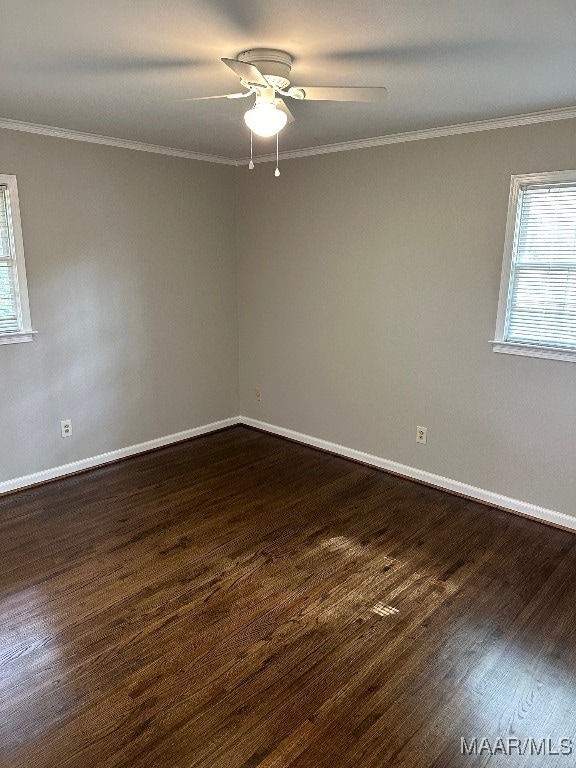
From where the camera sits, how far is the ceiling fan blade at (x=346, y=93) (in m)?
2.21

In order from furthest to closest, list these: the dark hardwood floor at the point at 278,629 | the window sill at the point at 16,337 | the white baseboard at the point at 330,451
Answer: the window sill at the point at 16,337, the white baseboard at the point at 330,451, the dark hardwood floor at the point at 278,629

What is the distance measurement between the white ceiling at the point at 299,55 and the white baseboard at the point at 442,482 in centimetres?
239

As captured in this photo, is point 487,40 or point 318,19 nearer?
point 318,19

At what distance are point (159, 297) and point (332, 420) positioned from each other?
5.86ft

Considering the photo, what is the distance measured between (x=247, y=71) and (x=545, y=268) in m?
2.12

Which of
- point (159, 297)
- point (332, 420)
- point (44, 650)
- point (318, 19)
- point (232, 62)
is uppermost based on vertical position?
point (318, 19)

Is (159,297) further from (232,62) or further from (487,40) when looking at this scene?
(487,40)

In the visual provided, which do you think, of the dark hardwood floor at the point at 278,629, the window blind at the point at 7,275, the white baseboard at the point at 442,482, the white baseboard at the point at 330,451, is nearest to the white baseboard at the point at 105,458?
the white baseboard at the point at 330,451

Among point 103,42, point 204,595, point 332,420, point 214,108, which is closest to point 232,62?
point 103,42

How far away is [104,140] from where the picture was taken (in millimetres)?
3824

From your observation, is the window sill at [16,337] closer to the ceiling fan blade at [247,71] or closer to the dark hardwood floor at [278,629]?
the dark hardwood floor at [278,629]

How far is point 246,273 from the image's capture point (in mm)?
4898

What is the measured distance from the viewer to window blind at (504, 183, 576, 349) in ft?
10.1

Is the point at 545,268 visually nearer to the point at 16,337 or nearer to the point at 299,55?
the point at 299,55
